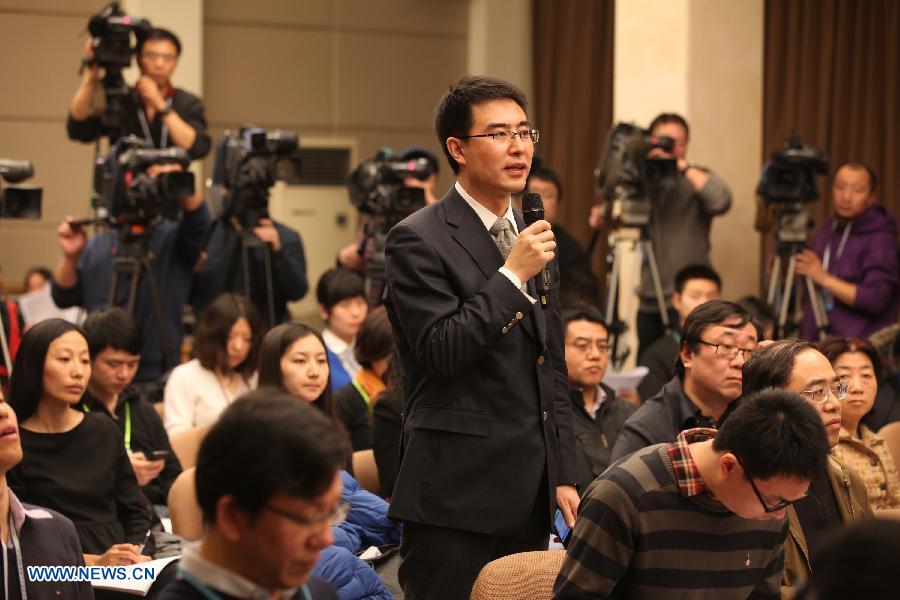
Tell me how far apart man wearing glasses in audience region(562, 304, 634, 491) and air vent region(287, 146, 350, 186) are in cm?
478

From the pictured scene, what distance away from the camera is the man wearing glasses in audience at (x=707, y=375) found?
116 inches

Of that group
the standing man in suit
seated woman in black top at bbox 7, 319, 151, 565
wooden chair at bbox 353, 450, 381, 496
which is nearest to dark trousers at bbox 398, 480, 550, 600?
the standing man in suit

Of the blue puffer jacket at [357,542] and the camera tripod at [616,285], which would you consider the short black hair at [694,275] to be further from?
the blue puffer jacket at [357,542]

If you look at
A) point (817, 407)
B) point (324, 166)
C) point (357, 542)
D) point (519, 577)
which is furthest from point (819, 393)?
point (324, 166)

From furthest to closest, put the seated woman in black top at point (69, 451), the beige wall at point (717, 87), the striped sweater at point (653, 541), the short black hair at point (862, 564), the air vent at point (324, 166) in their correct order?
1. the air vent at point (324, 166)
2. the beige wall at point (717, 87)
3. the seated woman in black top at point (69, 451)
4. the striped sweater at point (653, 541)
5. the short black hair at point (862, 564)

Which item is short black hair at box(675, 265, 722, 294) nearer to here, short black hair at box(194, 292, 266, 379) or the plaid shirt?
short black hair at box(194, 292, 266, 379)

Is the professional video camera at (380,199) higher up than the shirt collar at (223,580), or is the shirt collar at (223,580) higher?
the professional video camera at (380,199)

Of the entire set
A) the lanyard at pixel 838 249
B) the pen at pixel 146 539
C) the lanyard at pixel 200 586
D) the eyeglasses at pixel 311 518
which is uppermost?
the lanyard at pixel 838 249

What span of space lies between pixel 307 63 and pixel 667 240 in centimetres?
371

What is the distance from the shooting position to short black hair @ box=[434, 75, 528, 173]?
2.30 m

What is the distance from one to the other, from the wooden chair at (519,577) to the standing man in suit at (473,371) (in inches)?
3.6

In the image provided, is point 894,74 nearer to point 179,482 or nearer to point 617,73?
point 617,73

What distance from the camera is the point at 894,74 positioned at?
660 cm

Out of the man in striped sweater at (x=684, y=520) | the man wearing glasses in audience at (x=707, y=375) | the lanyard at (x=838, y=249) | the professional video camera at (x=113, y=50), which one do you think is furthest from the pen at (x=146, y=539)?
the lanyard at (x=838, y=249)
